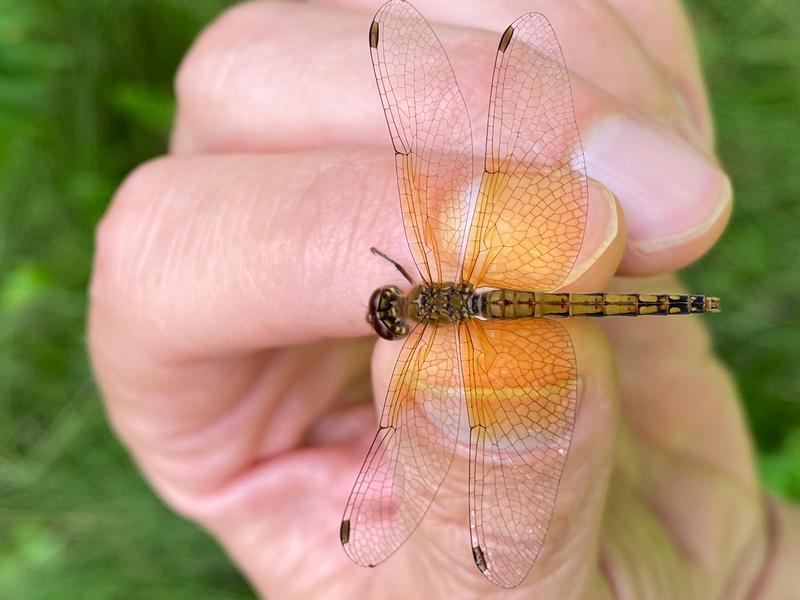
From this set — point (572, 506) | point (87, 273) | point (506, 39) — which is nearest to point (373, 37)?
point (506, 39)

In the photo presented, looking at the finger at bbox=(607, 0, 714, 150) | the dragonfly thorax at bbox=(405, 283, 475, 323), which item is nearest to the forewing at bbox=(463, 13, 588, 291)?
the dragonfly thorax at bbox=(405, 283, 475, 323)

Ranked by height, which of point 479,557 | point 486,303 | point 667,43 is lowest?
point 479,557

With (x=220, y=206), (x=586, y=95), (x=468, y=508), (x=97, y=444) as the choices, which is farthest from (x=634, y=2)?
(x=97, y=444)

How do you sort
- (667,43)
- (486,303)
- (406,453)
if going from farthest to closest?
(667,43) < (486,303) < (406,453)

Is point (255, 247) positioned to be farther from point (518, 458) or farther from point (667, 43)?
point (667, 43)

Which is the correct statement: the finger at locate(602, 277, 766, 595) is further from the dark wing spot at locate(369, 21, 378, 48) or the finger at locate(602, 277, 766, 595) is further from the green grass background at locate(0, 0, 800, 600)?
the dark wing spot at locate(369, 21, 378, 48)

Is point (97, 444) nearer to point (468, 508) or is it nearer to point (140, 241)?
point (140, 241)

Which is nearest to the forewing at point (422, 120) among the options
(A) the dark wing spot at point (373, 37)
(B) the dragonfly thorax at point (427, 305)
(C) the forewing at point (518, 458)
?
(A) the dark wing spot at point (373, 37)
